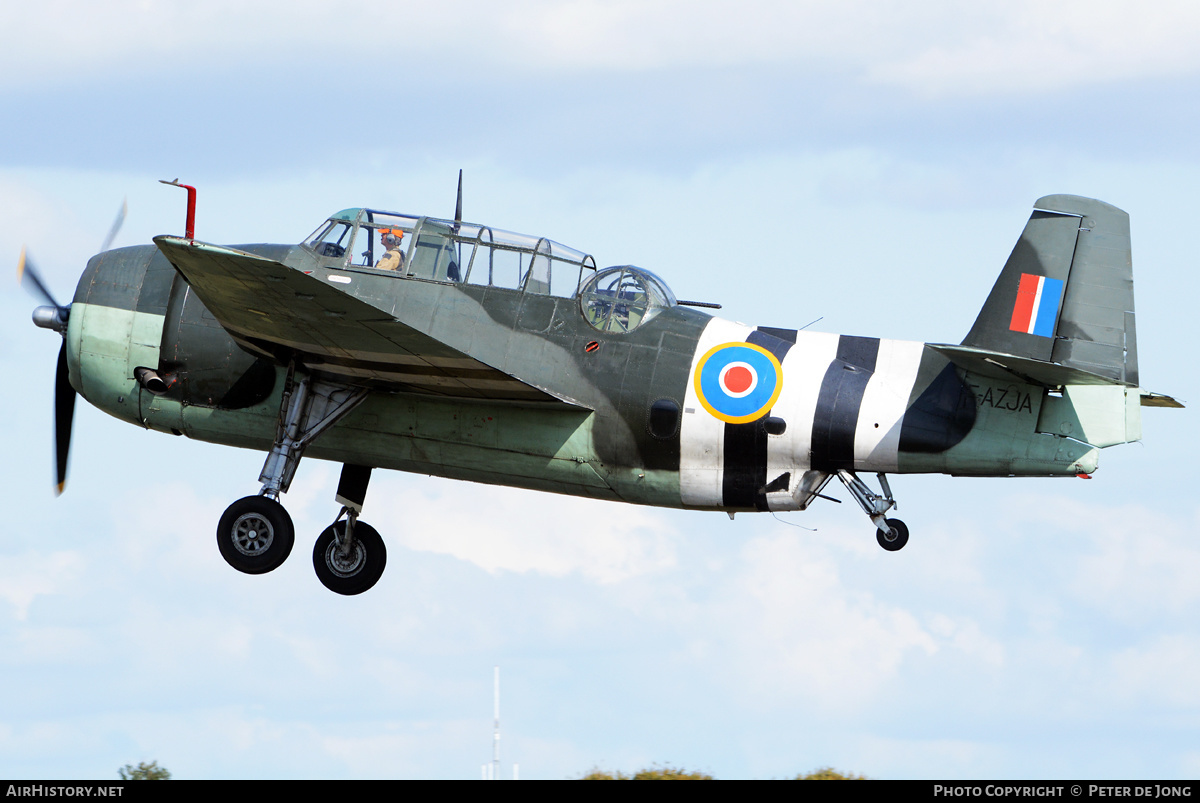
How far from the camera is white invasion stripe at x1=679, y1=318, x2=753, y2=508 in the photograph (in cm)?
1506

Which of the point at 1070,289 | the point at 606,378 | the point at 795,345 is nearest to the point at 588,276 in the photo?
the point at 606,378

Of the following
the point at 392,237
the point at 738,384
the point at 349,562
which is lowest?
the point at 349,562

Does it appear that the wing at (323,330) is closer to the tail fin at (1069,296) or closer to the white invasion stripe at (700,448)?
the white invasion stripe at (700,448)

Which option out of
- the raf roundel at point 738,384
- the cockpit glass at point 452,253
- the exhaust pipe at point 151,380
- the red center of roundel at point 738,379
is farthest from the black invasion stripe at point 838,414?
the exhaust pipe at point 151,380

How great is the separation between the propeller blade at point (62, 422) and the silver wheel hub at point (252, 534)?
10.2 ft

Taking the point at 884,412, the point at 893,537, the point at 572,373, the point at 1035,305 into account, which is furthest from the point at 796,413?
the point at 1035,305

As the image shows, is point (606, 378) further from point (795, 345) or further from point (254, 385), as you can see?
point (254, 385)

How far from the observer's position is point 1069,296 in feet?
48.8

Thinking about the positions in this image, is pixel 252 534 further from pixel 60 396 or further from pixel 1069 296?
pixel 1069 296

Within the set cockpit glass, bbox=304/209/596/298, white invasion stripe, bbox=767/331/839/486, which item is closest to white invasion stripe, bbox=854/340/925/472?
white invasion stripe, bbox=767/331/839/486

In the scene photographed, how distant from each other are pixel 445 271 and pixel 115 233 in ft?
13.0

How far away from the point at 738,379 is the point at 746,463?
82cm

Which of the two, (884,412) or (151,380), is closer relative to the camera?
(884,412)

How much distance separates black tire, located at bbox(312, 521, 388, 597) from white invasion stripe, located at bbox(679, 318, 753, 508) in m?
4.01
